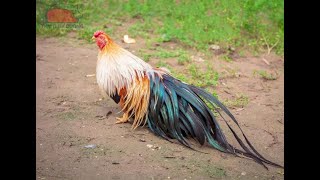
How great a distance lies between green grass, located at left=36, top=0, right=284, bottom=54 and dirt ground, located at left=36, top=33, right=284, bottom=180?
1.06 metres

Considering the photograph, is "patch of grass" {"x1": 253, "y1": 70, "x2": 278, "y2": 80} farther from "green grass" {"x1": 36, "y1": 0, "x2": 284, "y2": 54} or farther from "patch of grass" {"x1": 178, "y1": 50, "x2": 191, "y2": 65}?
"patch of grass" {"x1": 178, "y1": 50, "x2": 191, "y2": 65}

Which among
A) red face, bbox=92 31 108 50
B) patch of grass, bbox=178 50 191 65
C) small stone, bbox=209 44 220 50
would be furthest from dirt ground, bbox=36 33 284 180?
red face, bbox=92 31 108 50

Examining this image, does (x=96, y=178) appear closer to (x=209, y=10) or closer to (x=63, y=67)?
(x=63, y=67)

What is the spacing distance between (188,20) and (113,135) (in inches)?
175

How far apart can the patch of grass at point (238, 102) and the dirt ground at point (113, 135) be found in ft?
0.25

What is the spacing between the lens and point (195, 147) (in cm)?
485

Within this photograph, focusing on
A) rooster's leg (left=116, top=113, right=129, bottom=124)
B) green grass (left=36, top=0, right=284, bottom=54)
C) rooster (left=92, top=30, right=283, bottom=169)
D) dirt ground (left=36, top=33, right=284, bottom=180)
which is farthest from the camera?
green grass (left=36, top=0, right=284, bottom=54)

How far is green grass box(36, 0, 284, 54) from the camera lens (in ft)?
27.4

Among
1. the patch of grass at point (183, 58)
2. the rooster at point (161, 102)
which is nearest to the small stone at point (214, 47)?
the patch of grass at point (183, 58)

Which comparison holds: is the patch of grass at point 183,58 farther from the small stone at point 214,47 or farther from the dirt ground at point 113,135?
the small stone at point 214,47

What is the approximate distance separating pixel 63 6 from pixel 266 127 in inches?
177

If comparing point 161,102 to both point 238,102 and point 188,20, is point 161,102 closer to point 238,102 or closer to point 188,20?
point 238,102

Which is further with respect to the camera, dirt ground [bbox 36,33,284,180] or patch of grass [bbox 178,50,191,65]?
patch of grass [bbox 178,50,191,65]
